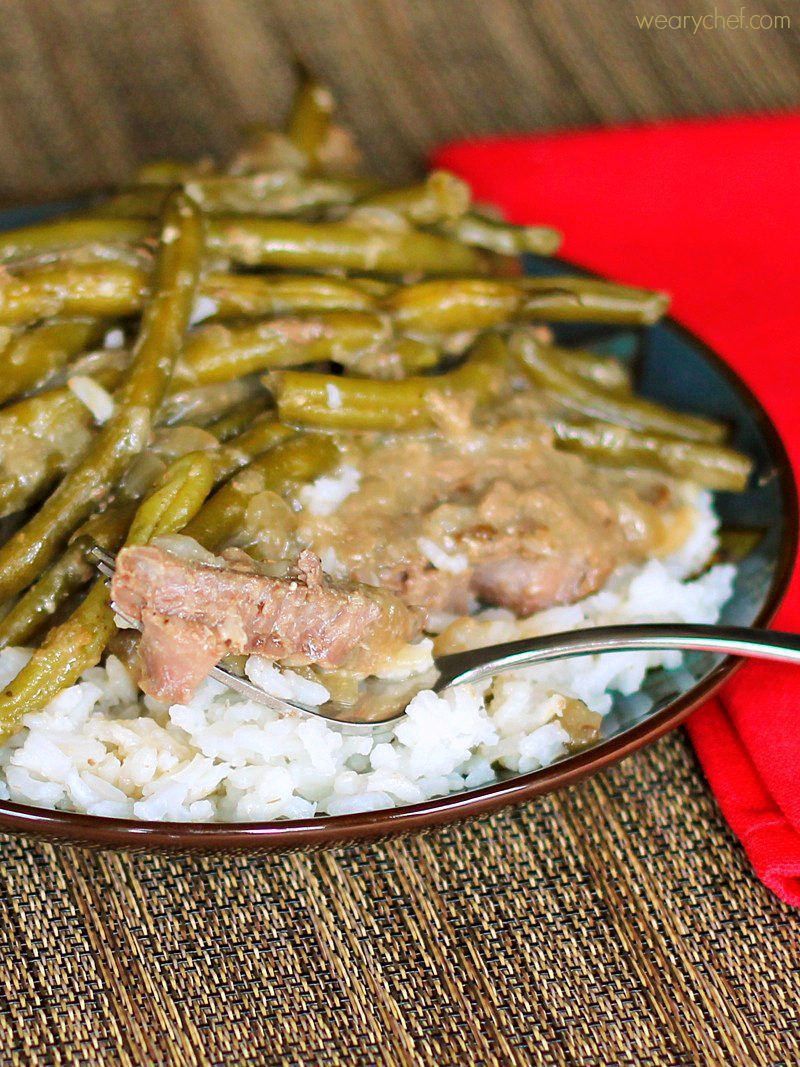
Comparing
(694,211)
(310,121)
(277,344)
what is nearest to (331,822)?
(277,344)

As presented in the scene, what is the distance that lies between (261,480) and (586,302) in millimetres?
1416

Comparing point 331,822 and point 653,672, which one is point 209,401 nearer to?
point 331,822

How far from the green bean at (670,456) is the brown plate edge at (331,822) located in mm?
1081

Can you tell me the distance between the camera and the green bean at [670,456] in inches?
156

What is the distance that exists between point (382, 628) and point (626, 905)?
0.98 metres

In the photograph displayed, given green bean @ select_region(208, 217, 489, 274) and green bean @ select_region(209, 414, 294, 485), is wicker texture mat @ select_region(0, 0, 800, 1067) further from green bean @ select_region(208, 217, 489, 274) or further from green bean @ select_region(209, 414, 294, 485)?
green bean @ select_region(208, 217, 489, 274)

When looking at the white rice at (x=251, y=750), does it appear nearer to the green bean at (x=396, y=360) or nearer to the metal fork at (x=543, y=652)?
the metal fork at (x=543, y=652)

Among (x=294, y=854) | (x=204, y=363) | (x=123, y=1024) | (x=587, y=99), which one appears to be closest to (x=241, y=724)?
(x=294, y=854)

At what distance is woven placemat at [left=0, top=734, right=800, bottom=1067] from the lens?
2.75 m

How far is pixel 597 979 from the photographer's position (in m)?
2.91

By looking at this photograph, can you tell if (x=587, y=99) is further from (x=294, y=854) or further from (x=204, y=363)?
(x=294, y=854)

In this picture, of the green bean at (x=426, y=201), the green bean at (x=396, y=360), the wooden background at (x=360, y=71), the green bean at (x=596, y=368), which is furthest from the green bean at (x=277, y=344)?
the wooden background at (x=360, y=71)

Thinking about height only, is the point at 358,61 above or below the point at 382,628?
above

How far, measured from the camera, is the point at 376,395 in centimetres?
356
